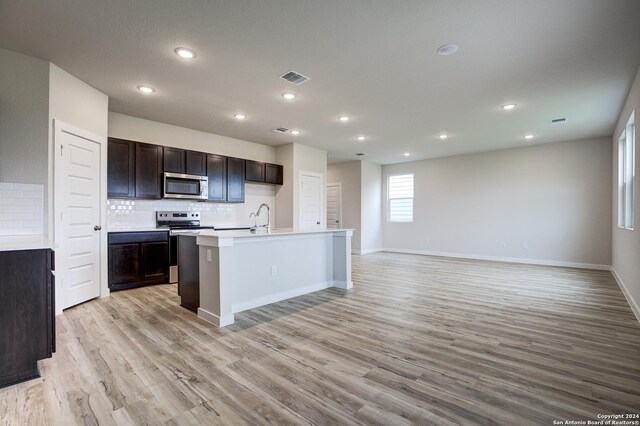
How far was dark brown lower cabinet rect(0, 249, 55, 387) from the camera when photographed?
6.90 ft

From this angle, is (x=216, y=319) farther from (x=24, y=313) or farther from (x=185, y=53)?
(x=185, y=53)

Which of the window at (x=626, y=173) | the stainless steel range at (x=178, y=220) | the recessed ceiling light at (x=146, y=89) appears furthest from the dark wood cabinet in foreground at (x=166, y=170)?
the window at (x=626, y=173)

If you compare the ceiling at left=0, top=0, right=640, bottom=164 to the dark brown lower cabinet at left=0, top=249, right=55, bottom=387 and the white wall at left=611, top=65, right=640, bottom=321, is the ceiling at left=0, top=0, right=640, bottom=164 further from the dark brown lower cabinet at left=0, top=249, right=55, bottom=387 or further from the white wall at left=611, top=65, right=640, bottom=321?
the dark brown lower cabinet at left=0, top=249, right=55, bottom=387

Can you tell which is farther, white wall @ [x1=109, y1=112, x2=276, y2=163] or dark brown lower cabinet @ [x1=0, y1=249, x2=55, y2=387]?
white wall @ [x1=109, y1=112, x2=276, y2=163]

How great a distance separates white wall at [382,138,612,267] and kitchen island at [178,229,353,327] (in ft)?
15.9

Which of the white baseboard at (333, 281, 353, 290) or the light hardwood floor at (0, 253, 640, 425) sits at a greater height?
the white baseboard at (333, 281, 353, 290)

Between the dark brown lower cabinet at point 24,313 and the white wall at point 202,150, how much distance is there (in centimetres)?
300

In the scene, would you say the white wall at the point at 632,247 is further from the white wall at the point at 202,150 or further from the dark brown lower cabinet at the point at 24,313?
the white wall at the point at 202,150

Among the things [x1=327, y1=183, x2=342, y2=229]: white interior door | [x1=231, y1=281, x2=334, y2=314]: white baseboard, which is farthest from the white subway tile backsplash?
[x1=327, y1=183, x2=342, y2=229]: white interior door

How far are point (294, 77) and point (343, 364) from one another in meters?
3.07

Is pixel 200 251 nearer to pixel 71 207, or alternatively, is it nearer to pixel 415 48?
pixel 71 207

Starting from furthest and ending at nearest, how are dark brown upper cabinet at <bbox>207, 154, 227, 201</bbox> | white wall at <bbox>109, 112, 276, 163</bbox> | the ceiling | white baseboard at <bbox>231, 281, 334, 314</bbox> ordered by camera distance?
dark brown upper cabinet at <bbox>207, 154, 227, 201</bbox>
white wall at <bbox>109, 112, 276, 163</bbox>
white baseboard at <bbox>231, 281, 334, 314</bbox>
the ceiling

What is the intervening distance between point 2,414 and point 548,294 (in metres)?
5.75

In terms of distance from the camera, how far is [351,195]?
363 inches
